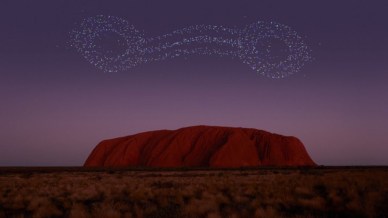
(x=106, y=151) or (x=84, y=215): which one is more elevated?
(x=106, y=151)

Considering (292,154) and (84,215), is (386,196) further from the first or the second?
(292,154)

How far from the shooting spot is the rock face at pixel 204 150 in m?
97.8

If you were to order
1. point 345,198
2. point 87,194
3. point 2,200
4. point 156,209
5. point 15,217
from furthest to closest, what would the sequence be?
1. point 87,194
2. point 2,200
3. point 345,198
4. point 156,209
5. point 15,217

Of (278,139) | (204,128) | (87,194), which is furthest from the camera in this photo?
(204,128)

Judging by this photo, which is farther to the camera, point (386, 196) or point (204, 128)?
point (204, 128)

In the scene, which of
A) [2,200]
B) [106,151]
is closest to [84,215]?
[2,200]

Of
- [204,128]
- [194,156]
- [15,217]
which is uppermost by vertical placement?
[204,128]

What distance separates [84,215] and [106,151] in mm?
107392

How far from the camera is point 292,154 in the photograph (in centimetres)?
10256

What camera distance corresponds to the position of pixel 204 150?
10262 centimetres

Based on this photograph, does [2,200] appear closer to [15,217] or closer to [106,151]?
[15,217]

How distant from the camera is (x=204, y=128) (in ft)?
370

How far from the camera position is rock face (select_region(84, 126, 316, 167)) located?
97812mm

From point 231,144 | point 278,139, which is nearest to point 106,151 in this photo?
point 231,144
